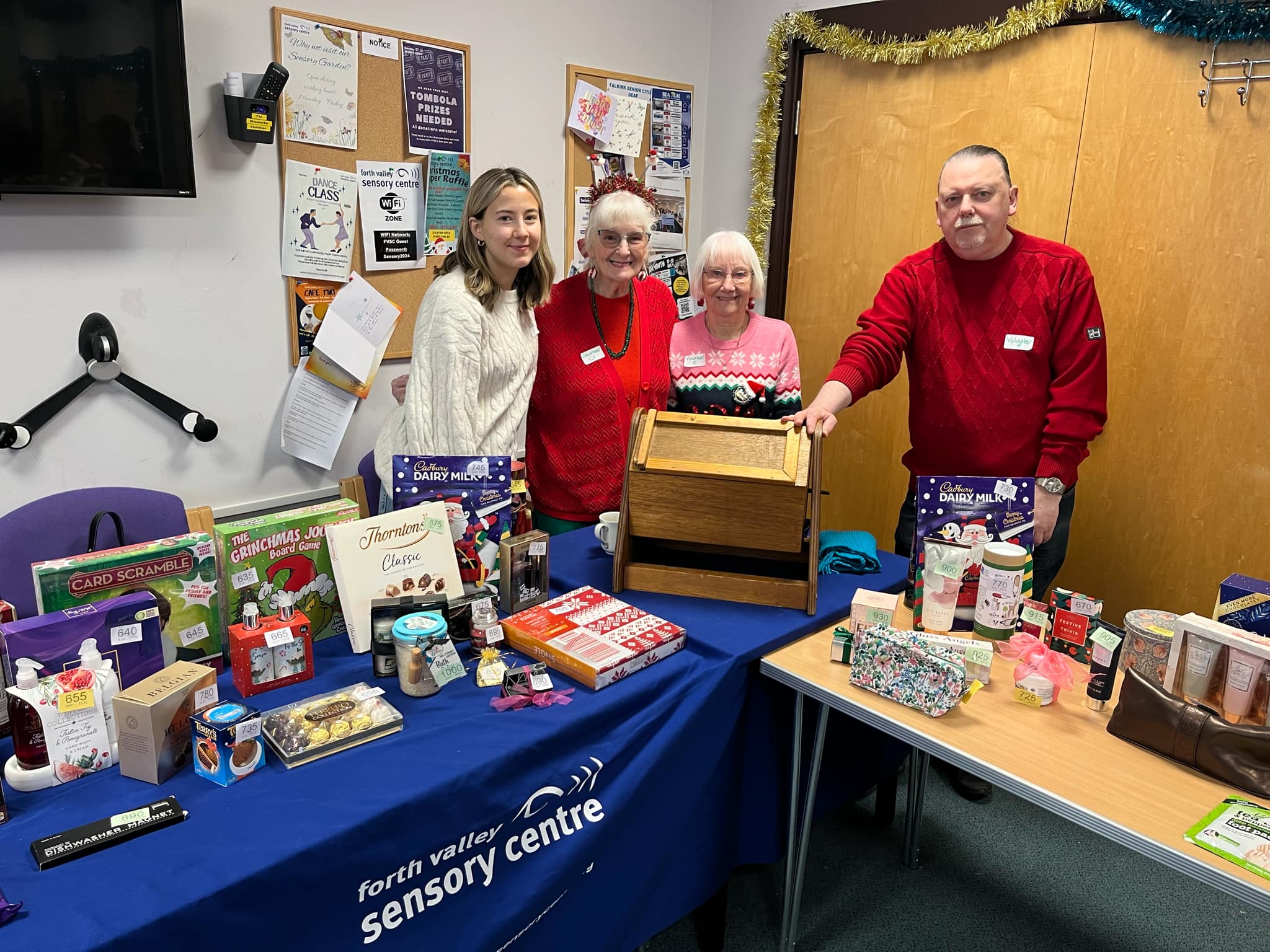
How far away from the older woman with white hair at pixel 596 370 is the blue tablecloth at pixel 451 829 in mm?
638

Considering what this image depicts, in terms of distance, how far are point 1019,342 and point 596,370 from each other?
1.12m

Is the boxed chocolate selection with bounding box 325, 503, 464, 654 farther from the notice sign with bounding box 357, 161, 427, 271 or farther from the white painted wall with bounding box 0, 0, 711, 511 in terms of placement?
the notice sign with bounding box 357, 161, 427, 271

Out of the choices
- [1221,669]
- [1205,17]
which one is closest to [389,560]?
[1221,669]

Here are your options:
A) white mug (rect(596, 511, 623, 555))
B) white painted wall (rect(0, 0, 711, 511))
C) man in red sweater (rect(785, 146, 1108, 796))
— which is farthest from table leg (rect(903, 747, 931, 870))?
white painted wall (rect(0, 0, 711, 511))

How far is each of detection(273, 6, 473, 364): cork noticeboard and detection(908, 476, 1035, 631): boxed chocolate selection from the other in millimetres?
1561

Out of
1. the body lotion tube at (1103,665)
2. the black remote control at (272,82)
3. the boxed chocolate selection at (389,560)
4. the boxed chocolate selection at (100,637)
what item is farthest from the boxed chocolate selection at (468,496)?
the black remote control at (272,82)

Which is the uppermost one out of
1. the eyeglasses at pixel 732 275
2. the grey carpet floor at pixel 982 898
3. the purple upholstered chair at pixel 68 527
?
the eyeglasses at pixel 732 275

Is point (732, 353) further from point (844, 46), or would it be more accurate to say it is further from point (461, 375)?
point (844, 46)

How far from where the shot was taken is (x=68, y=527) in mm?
2023

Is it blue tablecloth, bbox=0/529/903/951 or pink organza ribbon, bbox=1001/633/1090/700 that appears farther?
pink organza ribbon, bbox=1001/633/1090/700

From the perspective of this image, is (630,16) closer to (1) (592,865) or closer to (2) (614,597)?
(2) (614,597)

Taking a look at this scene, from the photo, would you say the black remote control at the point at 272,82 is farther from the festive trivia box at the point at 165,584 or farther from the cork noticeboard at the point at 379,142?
the festive trivia box at the point at 165,584

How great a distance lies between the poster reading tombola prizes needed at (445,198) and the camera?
9.76 ft

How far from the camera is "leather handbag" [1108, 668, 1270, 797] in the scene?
1.35 m
